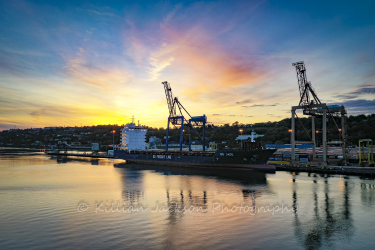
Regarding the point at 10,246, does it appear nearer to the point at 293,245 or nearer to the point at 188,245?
the point at 188,245

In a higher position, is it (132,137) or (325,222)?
(132,137)

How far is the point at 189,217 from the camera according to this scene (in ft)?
64.0

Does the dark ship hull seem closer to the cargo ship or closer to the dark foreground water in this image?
the cargo ship

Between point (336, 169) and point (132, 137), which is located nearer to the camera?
point (336, 169)

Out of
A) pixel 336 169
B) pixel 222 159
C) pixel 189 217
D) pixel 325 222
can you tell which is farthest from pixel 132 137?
pixel 325 222

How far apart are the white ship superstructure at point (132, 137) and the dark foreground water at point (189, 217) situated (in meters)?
50.5

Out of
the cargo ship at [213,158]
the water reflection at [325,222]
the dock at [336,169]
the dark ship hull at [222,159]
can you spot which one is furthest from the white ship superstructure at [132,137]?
the water reflection at [325,222]

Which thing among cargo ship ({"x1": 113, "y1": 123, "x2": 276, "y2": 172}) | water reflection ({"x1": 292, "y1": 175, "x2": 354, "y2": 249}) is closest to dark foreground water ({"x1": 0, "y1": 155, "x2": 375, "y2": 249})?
water reflection ({"x1": 292, "y1": 175, "x2": 354, "y2": 249})

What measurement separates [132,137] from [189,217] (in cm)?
6634

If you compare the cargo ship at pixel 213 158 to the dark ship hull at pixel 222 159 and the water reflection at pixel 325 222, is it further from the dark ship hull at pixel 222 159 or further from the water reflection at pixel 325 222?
the water reflection at pixel 325 222

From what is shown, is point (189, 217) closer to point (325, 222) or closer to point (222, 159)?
point (325, 222)

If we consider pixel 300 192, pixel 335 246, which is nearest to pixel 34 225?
pixel 335 246

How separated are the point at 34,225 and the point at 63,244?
4678 millimetres

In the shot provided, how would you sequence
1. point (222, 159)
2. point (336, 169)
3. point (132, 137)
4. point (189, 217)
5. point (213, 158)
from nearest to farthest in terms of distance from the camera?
point (189, 217) → point (336, 169) → point (222, 159) → point (213, 158) → point (132, 137)
